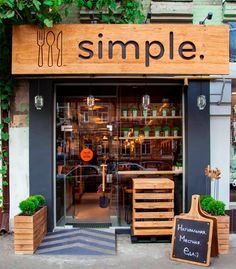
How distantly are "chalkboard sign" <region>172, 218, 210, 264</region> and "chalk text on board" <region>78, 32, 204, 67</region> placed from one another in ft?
9.15

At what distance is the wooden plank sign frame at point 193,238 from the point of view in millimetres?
6387

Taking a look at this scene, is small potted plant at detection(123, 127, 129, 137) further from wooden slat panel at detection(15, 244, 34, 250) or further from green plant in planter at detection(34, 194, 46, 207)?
wooden slat panel at detection(15, 244, 34, 250)

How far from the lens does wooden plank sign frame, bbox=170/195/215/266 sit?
6387 mm

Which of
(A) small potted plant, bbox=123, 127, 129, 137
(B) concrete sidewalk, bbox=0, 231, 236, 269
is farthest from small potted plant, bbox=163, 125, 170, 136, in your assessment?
(B) concrete sidewalk, bbox=0, 231, 236, 269

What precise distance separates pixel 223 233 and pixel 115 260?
6.59 feet

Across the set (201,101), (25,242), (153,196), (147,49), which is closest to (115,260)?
(153,196)

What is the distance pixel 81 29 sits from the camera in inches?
266

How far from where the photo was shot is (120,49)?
6758mm

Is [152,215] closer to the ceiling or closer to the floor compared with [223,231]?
closer to the ceiling

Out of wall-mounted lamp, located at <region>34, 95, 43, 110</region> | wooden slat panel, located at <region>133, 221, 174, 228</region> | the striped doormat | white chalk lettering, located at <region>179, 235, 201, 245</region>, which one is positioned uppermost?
wall-mounted lamp, located at <region>34, 95, 43, 110</region>

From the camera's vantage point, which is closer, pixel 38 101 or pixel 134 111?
pixel 38 101

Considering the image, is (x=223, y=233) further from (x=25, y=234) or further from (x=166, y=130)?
A: (x=25, y=234)

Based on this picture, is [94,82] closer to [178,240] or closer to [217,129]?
[217,129]

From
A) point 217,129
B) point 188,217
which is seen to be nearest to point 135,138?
point 217,129
